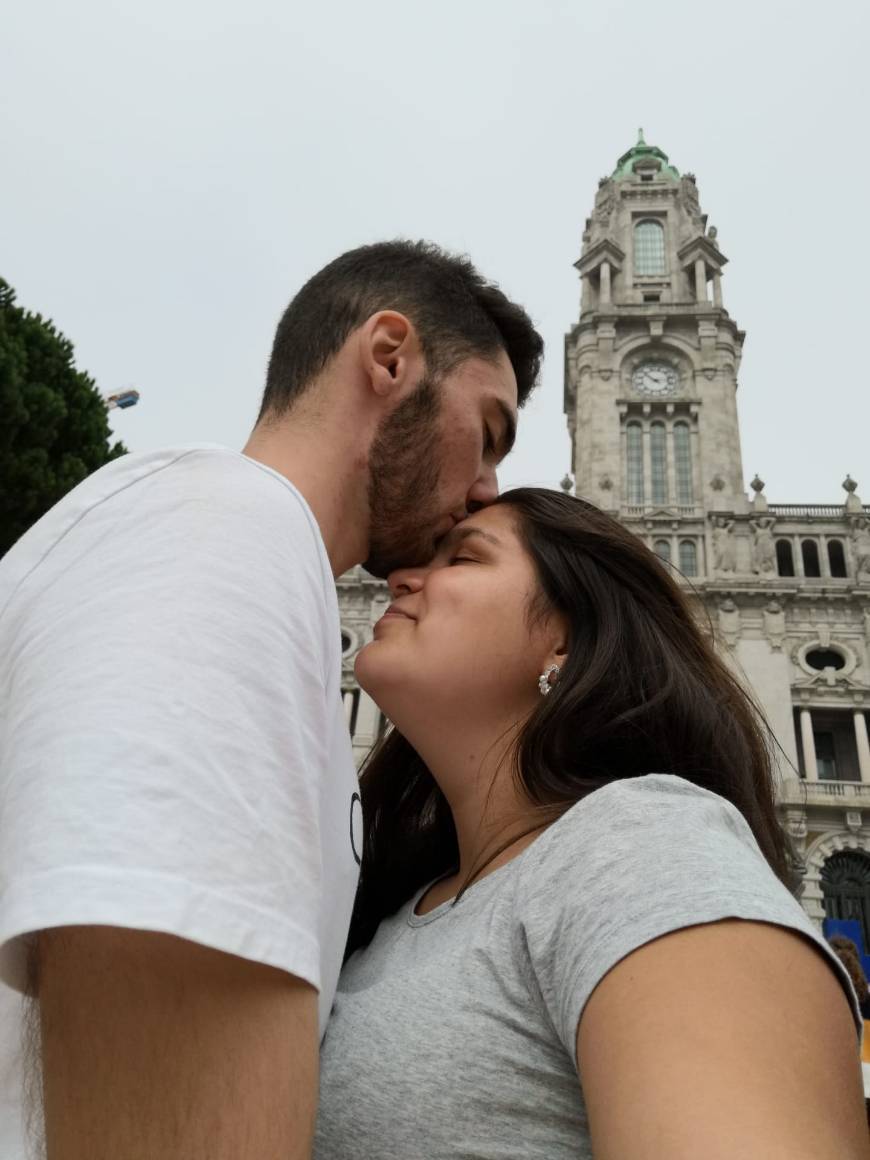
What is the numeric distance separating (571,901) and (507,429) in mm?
1641

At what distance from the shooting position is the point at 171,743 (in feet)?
3.41

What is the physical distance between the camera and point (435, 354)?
7.93ft

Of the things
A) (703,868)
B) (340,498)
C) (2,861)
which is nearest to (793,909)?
(703,868)

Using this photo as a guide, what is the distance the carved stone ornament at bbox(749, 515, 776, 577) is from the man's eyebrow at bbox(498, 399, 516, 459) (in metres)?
28.9

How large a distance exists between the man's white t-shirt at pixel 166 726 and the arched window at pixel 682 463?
1266 inches

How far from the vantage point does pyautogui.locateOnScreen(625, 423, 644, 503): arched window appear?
32531 mm

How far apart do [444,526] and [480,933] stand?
1.31 metres

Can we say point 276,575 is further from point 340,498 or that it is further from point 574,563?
point 574,563

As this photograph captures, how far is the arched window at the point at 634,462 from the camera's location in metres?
32.5

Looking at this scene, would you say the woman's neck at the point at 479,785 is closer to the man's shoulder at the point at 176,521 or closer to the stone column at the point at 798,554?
the man's shoulder at the point at 176,521

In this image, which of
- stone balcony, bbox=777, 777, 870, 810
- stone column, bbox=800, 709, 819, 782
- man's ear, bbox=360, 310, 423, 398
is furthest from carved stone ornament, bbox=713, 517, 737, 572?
man's ear, bbox=360, 310, 423, 398

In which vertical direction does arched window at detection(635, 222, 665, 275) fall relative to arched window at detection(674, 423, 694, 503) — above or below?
above

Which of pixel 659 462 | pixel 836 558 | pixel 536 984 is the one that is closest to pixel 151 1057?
pixel 536 984

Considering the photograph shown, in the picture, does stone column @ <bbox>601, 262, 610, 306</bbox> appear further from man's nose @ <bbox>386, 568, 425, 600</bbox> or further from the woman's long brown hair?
man's nose @ <bbox>386, 568, 425, 600</bbox>
